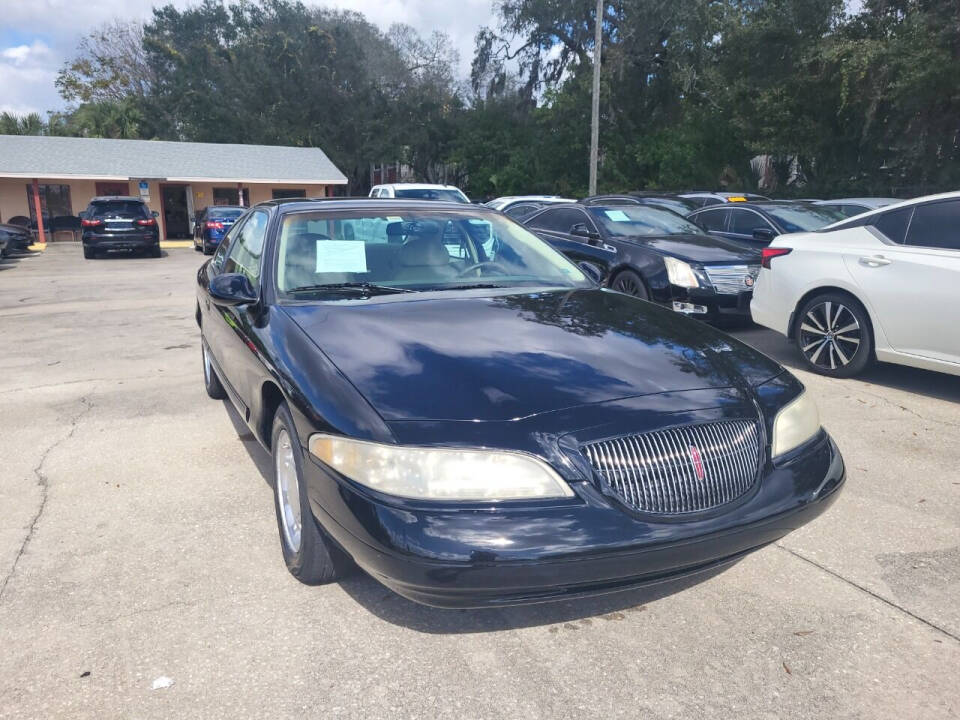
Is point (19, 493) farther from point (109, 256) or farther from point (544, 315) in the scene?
point (109, 256)

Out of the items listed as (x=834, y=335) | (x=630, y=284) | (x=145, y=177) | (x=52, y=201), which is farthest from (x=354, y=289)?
(x=52, y=201)

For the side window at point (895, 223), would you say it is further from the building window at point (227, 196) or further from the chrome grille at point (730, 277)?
the building window at point (227, 196)

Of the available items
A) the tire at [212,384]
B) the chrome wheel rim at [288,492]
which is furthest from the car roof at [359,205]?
the tire at [212,384]

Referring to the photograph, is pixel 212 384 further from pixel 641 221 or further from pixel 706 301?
pixel 641 221

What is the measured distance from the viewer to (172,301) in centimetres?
1247

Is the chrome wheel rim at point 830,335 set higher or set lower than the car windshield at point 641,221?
lower

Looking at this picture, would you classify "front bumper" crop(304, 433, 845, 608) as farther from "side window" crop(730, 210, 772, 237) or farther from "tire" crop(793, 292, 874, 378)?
"side window" crop(730, 210, 772, 237)

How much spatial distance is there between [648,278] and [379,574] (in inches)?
252

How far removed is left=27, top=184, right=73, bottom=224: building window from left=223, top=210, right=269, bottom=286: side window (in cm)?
3427

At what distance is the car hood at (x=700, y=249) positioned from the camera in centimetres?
824

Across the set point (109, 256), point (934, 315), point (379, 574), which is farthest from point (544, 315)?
point (109, 256)

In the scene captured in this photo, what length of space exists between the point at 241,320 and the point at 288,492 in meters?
1.08

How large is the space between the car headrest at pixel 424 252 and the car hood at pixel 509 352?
1.25 feet

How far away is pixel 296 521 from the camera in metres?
3.19
